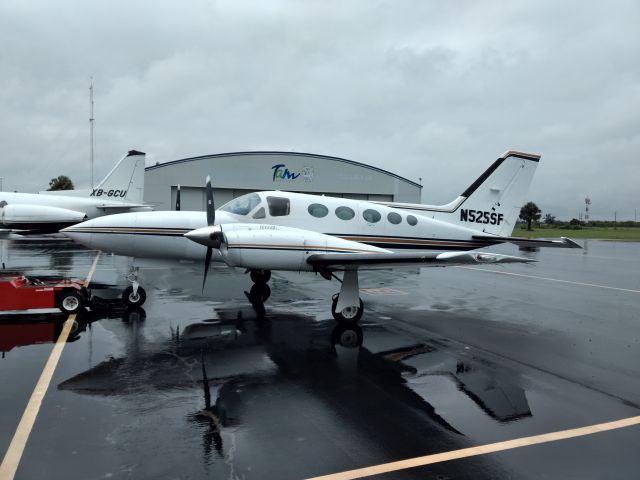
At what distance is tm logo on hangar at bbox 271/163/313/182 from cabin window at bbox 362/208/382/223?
34.2 m

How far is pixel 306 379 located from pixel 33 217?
21046 mm

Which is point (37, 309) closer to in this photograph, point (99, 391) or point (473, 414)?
point (99, 391)

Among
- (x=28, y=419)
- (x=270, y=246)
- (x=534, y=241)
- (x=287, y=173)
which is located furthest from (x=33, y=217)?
(x=287, y=173)

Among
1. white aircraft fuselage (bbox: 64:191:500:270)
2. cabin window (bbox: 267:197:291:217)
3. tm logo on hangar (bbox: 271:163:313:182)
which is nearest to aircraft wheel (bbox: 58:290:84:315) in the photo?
white aircraft fuselage (bbox: 64:191:500:270)

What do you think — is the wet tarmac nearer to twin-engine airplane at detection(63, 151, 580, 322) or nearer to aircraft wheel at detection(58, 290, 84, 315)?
aircraft wheel at detection(58, 290, 84, 315)

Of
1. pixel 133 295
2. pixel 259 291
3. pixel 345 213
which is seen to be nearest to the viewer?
pixel 133 295

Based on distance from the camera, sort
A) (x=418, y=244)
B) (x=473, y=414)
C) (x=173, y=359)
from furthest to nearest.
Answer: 1. (x=418, y=244)
2. (x=173, y=359)
3. (x=473, y=414)

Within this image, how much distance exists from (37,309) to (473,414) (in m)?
8.60

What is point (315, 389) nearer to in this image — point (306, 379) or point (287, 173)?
point (306, 379)

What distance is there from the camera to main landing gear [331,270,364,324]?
952cm

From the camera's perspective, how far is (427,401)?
5730mm

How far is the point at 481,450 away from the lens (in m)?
4.48

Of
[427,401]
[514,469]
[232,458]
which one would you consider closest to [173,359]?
[232,458]

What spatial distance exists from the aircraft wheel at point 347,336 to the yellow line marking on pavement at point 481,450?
374 centimetres
